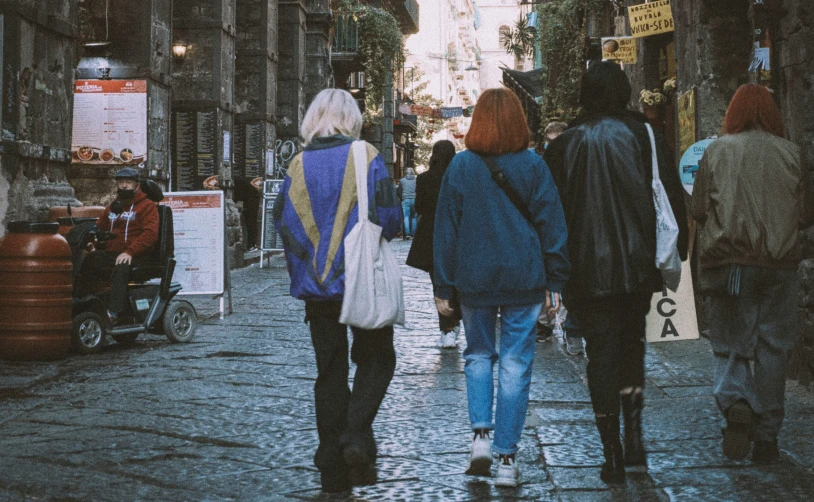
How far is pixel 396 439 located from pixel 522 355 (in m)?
1.12

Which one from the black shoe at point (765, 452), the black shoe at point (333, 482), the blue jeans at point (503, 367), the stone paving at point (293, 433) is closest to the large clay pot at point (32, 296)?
the stone paving at point (293, 433)

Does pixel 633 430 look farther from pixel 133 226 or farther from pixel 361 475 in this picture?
pixel 133 226

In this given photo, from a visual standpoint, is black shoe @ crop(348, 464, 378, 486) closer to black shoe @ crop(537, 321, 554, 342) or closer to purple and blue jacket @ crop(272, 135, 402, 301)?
purple and blue jacket @ crop(272, 135, 402, 301)

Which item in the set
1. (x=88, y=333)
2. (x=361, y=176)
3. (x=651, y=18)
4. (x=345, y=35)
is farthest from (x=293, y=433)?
(x=345, y=35)

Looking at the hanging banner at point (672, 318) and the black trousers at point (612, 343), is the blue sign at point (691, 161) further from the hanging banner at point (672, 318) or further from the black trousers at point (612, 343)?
the black trousers at point (612, 343)

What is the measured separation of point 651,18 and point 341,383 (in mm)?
8399

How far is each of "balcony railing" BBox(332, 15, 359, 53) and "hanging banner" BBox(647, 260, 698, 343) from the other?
25270 mm

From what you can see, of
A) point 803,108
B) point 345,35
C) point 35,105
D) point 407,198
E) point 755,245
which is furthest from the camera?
point 345,35

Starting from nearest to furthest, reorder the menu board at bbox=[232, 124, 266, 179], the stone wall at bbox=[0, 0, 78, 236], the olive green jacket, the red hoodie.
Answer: the olive green jacket, the red hoodie, the stone wall at bbox=[0, 0, 78, 236], the menu board at bbox=[232, 124, 266, 179]

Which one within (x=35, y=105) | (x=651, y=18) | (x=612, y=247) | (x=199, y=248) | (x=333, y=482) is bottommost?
(x=333, y=482)

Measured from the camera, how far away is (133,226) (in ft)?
30.2

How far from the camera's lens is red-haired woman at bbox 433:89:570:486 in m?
4.56

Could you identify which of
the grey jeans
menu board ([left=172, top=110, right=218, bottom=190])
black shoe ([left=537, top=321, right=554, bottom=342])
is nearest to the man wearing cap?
black shoe ([left=537, top=321, right=554, bottom=342])

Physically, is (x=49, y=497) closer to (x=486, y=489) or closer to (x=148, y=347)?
(x=486, y=489)
